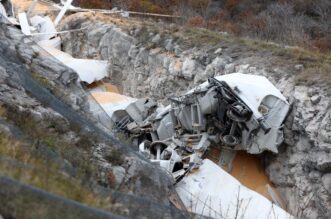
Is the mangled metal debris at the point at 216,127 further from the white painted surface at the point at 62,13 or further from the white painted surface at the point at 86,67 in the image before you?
the white painted surface at the point at 62,13

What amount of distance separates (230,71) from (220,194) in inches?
193

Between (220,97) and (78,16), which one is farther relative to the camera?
(78,16)

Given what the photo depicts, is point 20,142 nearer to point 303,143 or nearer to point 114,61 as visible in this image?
point 303,143

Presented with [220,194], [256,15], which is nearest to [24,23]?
[220,194]

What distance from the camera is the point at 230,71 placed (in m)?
13.8

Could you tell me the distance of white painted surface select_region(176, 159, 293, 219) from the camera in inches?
362

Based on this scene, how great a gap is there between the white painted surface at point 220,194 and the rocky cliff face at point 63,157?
1.80 m

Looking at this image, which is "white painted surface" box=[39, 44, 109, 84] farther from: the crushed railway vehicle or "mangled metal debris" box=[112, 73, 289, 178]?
"mangled metal debris" box=[112, 73, 289, 178]

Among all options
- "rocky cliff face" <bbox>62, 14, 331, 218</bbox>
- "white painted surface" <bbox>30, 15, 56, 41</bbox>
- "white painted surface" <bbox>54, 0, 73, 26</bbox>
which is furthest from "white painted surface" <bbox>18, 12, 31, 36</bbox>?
"white painted surface" <bbox>54, 0, 73, 26</bbox>

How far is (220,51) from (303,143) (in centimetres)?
465

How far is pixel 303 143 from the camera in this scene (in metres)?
10.9

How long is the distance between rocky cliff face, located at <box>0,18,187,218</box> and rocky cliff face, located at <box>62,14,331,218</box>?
2784 millimetres

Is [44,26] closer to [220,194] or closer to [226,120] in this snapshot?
[226,120]

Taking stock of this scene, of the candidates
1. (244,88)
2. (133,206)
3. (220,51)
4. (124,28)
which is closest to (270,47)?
(220,51)
